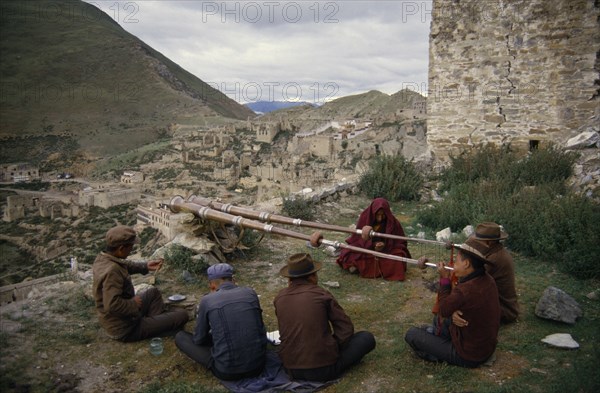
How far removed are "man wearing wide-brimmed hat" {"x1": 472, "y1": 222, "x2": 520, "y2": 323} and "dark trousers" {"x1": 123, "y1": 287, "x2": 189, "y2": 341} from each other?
2747mm

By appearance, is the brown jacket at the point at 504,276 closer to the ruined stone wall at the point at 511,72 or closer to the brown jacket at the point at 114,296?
the brown jacket at the point at 114,296

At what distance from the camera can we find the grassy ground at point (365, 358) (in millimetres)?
3090

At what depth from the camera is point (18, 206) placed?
4191cm

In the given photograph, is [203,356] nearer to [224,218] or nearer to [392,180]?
[224,218]

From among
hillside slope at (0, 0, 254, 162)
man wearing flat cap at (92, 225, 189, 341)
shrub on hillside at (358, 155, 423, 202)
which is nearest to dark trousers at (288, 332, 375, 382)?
man wearing flat cap at (92, 225, 189, 341)

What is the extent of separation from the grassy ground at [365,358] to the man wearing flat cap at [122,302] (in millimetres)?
142

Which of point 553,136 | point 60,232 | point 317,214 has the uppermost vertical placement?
point 553,136

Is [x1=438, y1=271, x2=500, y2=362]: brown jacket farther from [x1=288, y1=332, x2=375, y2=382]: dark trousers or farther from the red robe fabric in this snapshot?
the red robe fabric

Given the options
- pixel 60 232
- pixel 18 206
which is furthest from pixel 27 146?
pixel 60 232

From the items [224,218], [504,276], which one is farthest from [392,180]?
[504,276]

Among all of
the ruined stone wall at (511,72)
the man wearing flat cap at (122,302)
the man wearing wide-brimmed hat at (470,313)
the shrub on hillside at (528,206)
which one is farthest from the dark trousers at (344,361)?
the ruined stone wall at (511,72)

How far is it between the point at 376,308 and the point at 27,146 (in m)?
69.1

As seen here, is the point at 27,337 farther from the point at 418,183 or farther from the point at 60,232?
the point at 60,232

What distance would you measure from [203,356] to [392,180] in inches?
263
